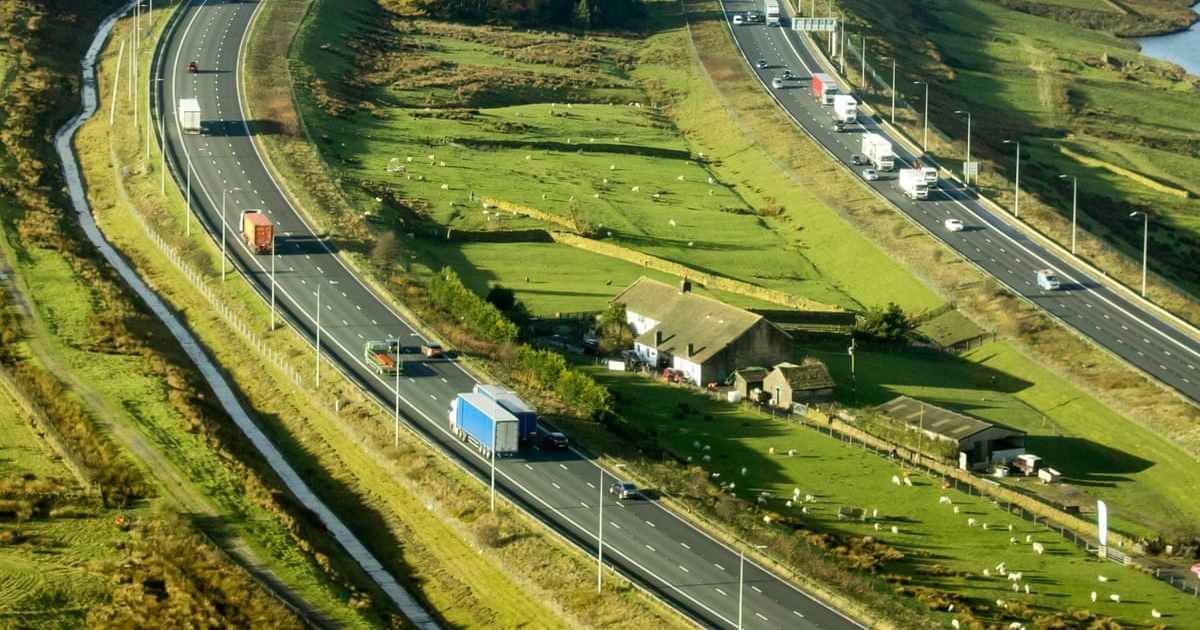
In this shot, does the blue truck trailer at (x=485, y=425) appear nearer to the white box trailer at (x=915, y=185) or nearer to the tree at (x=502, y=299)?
the tree at (x=502, y=299)

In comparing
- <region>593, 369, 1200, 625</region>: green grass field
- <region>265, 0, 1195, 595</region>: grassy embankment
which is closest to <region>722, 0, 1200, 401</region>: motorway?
<region>265, 0, 1195, 595</region>: grassy embankment

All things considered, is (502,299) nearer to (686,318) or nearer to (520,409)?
(686,318)

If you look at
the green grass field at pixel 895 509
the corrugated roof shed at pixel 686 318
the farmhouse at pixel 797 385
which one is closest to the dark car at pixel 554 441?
the green grass field at pixel 895 509

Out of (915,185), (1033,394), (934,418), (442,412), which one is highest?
(915,185)

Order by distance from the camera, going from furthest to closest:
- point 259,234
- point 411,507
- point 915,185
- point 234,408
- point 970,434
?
point 915,185
point 259,234
point 234,408
point 970,434
point 411,507

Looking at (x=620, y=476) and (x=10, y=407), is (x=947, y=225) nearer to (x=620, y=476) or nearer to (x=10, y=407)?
(x=620, y=476)

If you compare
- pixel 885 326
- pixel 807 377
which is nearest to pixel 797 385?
pixel 807 377
